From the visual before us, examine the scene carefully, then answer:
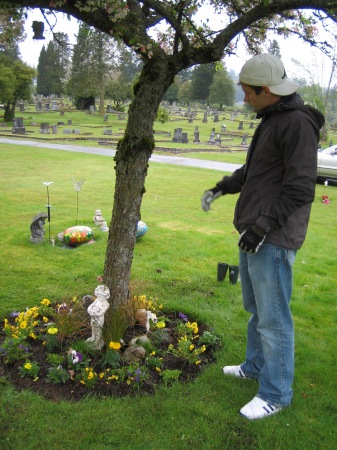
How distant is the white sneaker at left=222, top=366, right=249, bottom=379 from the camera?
3406 millimetres

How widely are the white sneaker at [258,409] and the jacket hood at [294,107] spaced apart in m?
1.91

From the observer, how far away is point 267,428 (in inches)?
111

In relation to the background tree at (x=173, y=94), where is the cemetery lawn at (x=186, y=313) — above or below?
below

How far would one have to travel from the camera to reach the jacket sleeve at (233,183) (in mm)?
3271

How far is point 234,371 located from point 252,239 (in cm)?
137

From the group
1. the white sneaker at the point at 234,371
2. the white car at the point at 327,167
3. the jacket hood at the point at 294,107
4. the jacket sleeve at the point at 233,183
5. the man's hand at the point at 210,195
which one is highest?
the jacket hood at the point at 294,107

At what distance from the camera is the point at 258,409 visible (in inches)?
116

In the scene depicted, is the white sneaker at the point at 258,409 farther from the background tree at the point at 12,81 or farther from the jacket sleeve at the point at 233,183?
the background tree at the point at 12,81

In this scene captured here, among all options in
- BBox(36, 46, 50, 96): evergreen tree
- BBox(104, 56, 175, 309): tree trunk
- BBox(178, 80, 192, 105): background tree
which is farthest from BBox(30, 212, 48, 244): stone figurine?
BBox(36, 46, 50, 96): evergreen tree

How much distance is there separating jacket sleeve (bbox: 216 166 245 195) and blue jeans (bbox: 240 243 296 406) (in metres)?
0.57

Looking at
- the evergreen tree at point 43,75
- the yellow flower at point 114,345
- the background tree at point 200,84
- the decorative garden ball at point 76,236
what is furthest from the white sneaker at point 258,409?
the evergreen tree at point 43,75

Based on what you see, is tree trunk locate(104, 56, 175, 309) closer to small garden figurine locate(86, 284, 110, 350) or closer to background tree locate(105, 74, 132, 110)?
small garden figurine locate(86, 284, 110, 350)

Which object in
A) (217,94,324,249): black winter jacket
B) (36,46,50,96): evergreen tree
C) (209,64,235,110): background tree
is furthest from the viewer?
(36,46,50,96): evergreen tree

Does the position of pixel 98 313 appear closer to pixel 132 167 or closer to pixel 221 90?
pixel 132 167
